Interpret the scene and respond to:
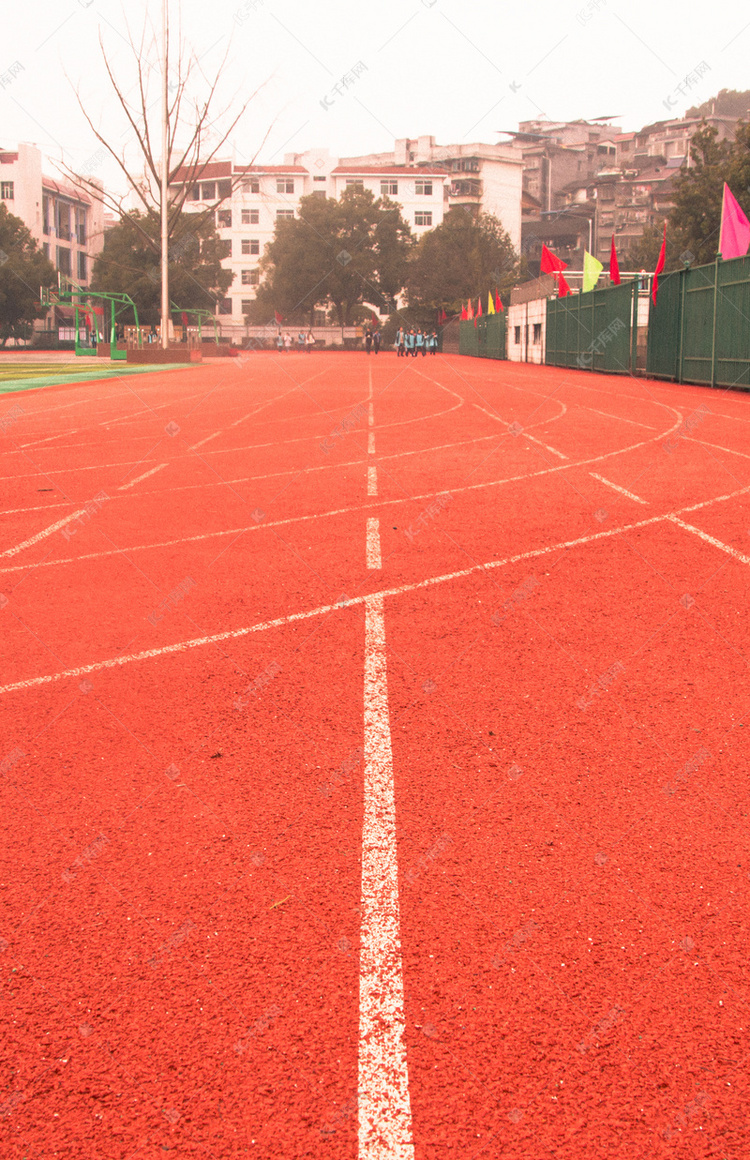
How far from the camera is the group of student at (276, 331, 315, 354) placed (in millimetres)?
83500

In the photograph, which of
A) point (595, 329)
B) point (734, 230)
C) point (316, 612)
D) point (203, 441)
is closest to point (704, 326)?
point (734, 230)

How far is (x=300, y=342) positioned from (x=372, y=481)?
7974 centimetres

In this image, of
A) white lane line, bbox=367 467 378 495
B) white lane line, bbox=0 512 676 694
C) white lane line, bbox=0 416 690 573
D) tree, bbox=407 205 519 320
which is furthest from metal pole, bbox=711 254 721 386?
tree, bbox=407 205 519 320

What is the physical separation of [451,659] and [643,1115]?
3.12 meters

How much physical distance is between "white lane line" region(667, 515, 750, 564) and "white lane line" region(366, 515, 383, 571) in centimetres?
251

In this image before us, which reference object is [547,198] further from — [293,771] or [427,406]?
[293,771]

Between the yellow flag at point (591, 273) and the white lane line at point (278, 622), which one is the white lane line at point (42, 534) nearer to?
the white lane line at point (278, 622)

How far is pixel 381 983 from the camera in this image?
2.72m

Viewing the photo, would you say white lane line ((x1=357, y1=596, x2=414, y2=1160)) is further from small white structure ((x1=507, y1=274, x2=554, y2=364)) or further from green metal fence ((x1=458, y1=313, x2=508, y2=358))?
green metal fence ((x1=458, y1=313, x2=508, y2=358))

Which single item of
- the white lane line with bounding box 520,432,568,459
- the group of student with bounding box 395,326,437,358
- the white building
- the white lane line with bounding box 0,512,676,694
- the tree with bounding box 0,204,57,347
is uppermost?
the white building

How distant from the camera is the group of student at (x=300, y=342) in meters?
83.5

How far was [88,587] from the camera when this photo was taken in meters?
6.82

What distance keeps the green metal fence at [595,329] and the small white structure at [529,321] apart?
2.86m

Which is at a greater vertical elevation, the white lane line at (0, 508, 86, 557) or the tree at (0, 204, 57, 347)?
the tree at (0, 204, 57, 347)
